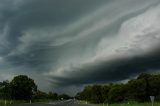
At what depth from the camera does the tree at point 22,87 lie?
486ft

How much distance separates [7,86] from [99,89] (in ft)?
206

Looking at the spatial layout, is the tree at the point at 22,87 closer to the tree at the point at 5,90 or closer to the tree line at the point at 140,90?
the tree at the point at 5,90

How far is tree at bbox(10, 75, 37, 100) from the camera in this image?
486 feet

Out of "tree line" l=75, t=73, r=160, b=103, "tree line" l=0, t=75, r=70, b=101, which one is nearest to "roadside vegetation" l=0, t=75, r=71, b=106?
"tree line" l=0, t=75, r=70, b=101

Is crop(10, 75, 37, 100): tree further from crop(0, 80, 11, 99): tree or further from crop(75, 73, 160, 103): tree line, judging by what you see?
crop(75, 73, 160, 103): tree line

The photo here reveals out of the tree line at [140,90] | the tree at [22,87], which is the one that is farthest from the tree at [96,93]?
the tree at [22,87]

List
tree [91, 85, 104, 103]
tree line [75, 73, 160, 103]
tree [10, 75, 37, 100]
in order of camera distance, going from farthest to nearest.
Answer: tree [91, 85, 104, 103] < tree [10, 75, 37, 100] < tree line [75, 73, 160, 103]

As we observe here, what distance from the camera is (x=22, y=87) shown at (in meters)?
153

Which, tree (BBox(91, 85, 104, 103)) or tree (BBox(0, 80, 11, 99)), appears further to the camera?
tree (BBox(91, 85, 104, 103))

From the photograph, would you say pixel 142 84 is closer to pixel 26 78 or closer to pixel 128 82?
pixel 128 82

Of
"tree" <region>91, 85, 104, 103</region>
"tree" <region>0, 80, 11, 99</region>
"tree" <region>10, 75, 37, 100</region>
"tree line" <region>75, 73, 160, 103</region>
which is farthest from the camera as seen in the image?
"tree" <region>91, 85, 104, 103</region>

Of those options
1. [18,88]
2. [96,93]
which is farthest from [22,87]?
[96,93]

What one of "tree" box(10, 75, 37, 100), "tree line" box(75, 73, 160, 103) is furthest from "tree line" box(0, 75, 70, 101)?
"tree line" box(75, 73, 160, 103)

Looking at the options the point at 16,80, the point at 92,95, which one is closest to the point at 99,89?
the point at 92,95
